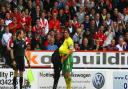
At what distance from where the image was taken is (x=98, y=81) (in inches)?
813

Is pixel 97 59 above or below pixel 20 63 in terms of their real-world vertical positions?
below

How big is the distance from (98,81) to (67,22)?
4.23 m

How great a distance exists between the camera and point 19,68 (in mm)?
19234

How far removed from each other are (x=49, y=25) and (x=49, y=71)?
3576 mm

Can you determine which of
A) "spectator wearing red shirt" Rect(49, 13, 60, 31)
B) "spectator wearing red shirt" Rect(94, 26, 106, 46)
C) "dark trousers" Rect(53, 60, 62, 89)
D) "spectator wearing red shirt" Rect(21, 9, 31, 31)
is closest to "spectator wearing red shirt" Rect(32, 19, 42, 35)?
"spectator wearing red shirt" Rect(21, 9, 31, 31)

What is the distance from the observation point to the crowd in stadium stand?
74.3 feet

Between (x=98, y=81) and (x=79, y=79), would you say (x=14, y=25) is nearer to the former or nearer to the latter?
(x=79, y=79)

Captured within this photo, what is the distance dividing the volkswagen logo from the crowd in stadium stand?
6.38 feet

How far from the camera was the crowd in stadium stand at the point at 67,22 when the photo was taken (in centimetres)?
2266

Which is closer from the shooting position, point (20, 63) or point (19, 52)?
point (19, 52)

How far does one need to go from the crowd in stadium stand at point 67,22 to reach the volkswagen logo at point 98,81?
6.38 feet

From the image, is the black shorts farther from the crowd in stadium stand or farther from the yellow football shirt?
the crowd in stadium stand

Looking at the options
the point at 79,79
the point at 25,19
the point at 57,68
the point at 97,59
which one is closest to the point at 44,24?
the point at 25,19

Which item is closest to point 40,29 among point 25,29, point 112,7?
point 25,29
